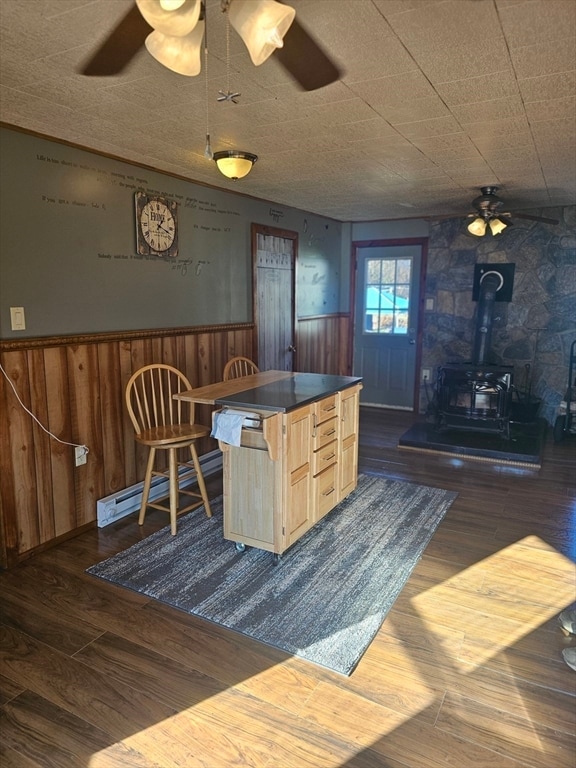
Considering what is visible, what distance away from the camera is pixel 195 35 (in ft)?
4.84

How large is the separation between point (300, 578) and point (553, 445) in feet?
11.2

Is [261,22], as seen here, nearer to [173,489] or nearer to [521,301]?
[173,489]

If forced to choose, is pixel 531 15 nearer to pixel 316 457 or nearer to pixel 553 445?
pixel 316 457

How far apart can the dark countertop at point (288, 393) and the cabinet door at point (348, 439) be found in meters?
0.10

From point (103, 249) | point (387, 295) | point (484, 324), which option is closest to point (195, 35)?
point (103, 249)

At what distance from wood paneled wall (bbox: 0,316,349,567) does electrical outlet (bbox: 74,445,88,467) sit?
3cm

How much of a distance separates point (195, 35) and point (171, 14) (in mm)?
190

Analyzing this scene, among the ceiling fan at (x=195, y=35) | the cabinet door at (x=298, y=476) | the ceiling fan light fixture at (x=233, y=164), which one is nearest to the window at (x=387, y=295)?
the ceiling fan light fixture at (x=233, y=164)

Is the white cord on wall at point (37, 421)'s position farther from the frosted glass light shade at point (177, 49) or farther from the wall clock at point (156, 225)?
the frosted glass light shade at point (177, 49)

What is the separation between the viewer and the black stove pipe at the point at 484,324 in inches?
207

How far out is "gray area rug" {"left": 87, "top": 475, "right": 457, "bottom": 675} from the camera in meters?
2.24

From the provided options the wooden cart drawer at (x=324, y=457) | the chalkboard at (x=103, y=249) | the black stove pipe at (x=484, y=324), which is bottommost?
the wooden cart drawer at (x=324, y=457)

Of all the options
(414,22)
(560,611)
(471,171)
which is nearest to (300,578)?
(560,611)

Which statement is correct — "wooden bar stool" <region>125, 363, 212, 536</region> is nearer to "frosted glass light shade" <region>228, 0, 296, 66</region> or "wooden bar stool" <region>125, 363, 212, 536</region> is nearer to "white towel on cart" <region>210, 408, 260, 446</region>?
"white towel on cart" <region>210, 408, 260, 446</region>
